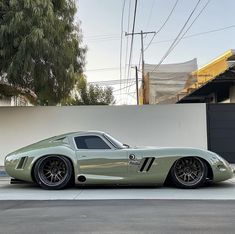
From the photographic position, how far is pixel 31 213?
7461 mm

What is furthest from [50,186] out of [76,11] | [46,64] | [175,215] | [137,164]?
[76,11]

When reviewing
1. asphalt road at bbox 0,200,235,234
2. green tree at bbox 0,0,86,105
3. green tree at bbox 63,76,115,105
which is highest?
green tree at bbox 63,76,115,105

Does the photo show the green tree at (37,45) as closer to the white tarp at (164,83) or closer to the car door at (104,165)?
the car door at (104,165)

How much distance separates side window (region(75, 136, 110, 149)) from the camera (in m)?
10.8

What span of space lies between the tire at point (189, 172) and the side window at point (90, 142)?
5.34 feet

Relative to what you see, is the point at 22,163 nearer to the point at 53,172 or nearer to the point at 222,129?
the point at 53,172

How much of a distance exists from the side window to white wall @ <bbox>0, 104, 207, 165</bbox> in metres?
5.70

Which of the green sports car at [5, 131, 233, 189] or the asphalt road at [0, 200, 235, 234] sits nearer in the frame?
the asphalt road at [0, 200, 235, 234]

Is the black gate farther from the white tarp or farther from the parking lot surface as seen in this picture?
the white tarp

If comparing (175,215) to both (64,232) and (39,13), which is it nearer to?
(64,232)

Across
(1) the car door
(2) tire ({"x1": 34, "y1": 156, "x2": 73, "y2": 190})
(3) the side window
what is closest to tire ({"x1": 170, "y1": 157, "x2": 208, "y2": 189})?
(1) the car door

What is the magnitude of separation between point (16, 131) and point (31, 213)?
957 centimetres

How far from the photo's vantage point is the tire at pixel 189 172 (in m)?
10.4

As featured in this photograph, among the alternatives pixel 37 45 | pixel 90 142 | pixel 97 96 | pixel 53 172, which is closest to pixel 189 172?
pixel 90 142
